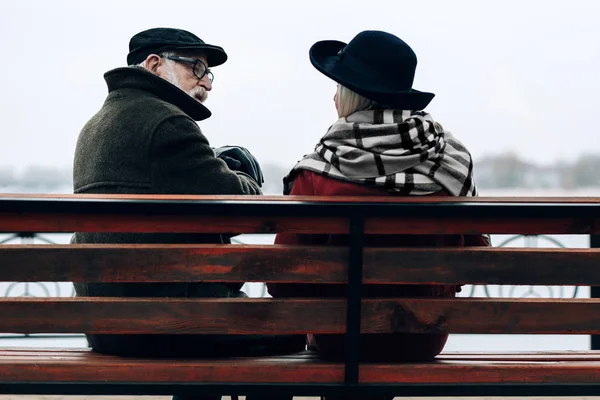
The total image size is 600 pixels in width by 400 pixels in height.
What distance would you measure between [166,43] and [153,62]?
0.08 meters

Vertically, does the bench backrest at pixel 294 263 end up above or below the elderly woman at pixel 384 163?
below

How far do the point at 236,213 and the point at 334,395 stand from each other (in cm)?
57

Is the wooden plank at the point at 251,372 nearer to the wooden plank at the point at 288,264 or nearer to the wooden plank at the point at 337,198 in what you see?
the wooden plank at the point at 288,264

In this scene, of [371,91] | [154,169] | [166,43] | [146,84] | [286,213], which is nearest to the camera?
[286,213]

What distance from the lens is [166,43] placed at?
2955 mm

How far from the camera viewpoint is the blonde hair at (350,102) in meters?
2.50

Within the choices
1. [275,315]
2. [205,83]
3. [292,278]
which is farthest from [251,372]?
[205,83]

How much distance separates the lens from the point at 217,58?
3.06m

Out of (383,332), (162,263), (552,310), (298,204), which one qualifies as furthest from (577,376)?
(162,263)

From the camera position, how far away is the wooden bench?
2232mm

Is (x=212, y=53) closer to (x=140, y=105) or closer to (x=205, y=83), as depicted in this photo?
(x=205, y=83)

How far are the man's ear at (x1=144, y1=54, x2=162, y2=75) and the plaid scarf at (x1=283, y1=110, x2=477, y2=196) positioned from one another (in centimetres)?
80

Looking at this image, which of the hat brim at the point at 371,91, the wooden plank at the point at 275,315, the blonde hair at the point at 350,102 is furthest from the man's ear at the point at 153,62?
the wooden plank at the point at 275,315

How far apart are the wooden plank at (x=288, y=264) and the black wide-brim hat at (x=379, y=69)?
17.0 inches
